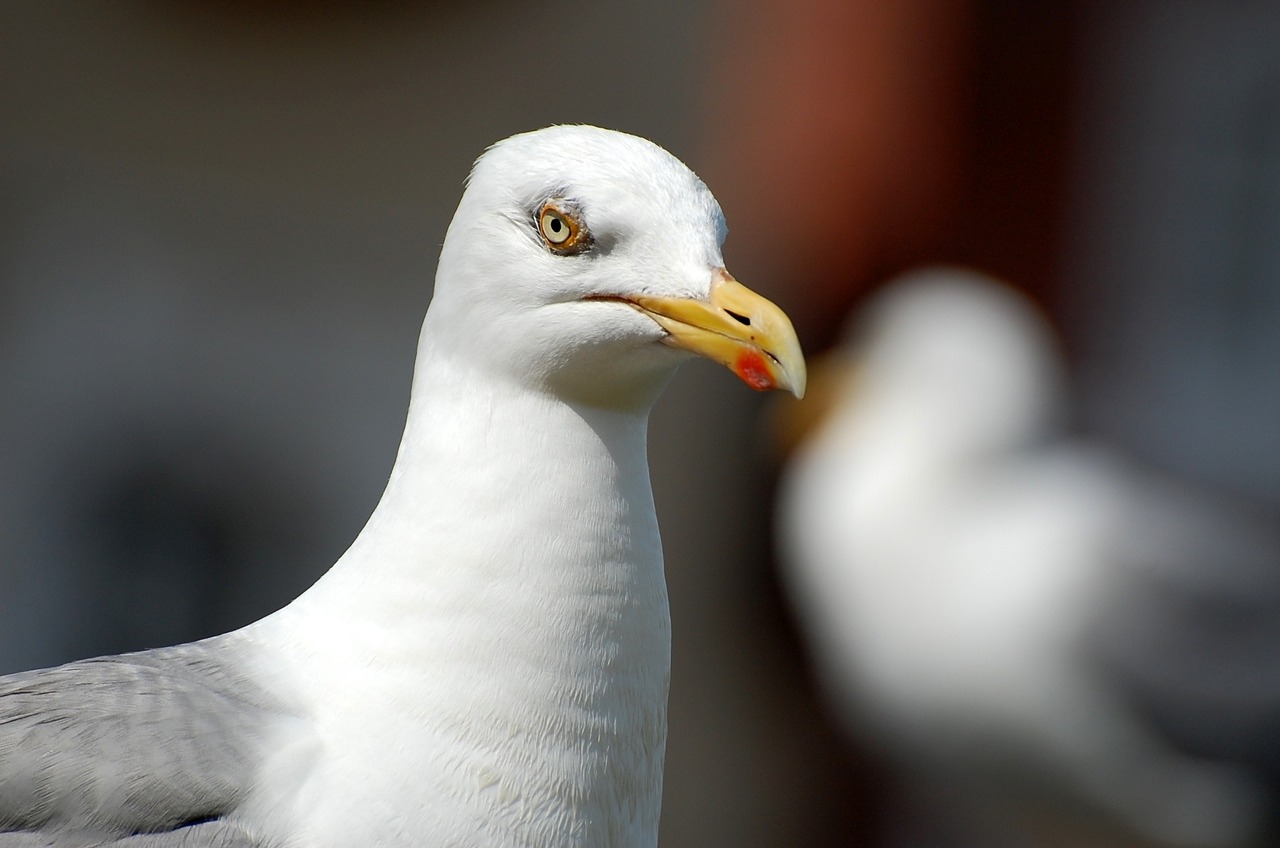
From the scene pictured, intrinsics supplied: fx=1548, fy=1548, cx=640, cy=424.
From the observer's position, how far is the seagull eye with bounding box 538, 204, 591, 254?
4.31ft

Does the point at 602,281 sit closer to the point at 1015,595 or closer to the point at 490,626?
the point at 490,626

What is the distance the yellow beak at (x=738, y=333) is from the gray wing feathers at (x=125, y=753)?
1.52ft

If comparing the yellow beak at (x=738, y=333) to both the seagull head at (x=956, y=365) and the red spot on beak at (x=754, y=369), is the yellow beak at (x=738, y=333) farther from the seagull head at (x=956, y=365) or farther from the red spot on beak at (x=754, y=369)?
the seagull head at (x=956, y=365)

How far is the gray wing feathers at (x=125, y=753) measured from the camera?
121 centimetres

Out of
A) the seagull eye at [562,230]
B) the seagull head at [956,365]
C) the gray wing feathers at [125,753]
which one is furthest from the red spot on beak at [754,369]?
the seagull head at [956,365]

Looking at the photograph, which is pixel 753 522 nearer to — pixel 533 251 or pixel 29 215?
pixel 29 215

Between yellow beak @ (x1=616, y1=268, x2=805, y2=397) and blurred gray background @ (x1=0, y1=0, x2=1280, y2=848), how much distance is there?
102 inches

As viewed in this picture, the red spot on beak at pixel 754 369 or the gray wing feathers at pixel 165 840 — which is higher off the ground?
the red spot on beak at pixel 754 369

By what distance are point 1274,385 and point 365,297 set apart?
7.87ft

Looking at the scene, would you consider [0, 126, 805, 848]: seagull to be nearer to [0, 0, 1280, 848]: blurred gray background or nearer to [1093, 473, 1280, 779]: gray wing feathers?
[1093, 473, 1280, 779]: gray wing feathers

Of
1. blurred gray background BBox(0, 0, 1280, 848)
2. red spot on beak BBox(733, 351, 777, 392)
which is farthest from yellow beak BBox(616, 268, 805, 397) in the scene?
blurred gray background BBox(0, 0, 1280, 848)

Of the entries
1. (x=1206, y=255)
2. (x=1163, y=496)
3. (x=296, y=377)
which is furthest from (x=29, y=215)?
(x=1206, y=255)

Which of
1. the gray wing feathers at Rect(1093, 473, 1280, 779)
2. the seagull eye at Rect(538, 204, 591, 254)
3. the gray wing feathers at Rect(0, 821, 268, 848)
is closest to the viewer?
the gray wing feathers at Rect(0, 821, 268, 848)

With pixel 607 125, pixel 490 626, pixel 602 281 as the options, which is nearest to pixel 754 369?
pixel 602 281
